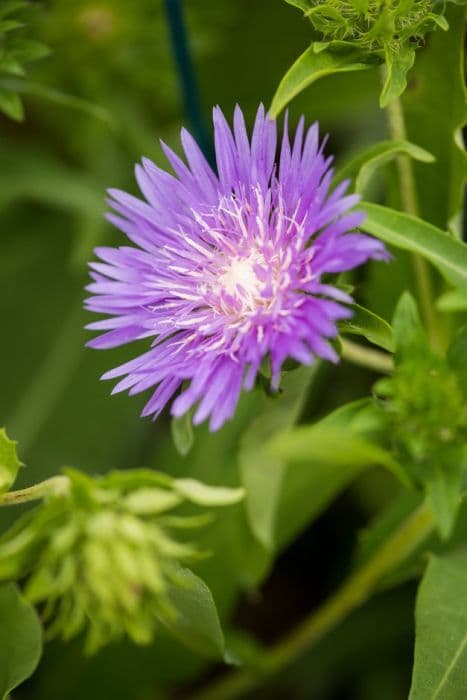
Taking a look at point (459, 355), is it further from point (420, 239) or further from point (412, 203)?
point (412, 203)

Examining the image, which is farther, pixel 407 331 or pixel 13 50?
pixel 13 50

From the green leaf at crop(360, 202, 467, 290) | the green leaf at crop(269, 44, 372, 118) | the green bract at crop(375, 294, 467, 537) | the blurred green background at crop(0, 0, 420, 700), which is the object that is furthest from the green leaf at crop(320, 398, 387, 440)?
the blurred green background at crop(0, 0, 420, 700)

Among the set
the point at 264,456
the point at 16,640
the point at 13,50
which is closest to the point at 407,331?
the point at 264,456

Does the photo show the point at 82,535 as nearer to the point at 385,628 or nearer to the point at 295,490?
the point at 295,490

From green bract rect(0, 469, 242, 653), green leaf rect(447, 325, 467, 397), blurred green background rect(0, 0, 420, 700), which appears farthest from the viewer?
blurred green background rect(0, 0, 420, 700)

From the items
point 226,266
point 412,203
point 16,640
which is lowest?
point 16,640

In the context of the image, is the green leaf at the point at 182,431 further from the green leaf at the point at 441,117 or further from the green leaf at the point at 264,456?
the green leaf at the point at 441,117

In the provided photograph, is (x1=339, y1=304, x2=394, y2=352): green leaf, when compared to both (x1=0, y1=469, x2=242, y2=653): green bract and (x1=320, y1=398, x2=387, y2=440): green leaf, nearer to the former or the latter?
(x1=320, y1=398, x2=387, y2=440): green leaf
